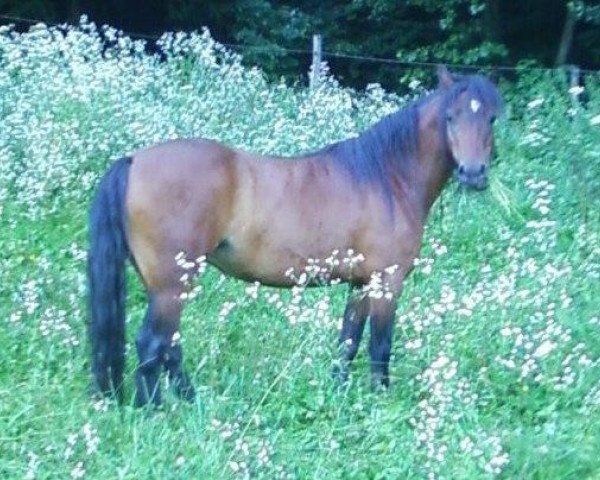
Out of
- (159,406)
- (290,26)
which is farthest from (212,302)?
(290,26)

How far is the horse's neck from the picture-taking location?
19.2ft

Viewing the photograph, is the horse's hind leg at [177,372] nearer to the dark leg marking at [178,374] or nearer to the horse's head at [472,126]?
the dark leg marking at [178,374]

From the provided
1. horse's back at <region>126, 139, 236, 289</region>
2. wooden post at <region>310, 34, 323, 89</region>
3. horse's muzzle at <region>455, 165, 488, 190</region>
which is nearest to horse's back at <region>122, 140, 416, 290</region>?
horse's back at <region>126, 139, 236, 289</region>

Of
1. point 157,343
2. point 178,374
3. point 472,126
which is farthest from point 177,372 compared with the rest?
point 472,126

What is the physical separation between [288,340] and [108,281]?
39.5 inches

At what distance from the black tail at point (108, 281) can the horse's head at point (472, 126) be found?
5.62 ft

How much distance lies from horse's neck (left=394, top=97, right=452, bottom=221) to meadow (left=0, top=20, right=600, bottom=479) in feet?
1.12

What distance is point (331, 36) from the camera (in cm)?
1727

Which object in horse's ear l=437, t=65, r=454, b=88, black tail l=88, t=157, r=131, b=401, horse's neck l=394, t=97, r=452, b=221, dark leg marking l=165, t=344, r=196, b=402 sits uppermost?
horse's ear l=437, t=65, r=454, b=88

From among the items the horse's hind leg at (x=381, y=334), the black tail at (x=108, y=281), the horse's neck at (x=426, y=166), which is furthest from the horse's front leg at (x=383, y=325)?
the black tail at (x=108, y=281)

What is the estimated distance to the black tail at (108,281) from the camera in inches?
206

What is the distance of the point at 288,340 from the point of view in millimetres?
5621

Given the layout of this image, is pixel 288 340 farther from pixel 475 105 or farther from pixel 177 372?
pixel 475 105

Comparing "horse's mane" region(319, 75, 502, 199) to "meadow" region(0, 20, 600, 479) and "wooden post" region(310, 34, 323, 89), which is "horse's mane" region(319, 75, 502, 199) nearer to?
"meadow" region(0, 20, 600, 479)
